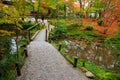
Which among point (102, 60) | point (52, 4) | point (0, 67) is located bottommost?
point (102, 60)

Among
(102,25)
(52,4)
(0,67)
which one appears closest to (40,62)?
(0,67)

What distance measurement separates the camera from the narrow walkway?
39.5 ft

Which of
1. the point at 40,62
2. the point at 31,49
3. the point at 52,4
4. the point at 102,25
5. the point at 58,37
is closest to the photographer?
the point at 40,62

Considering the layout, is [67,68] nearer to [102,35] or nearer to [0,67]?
[0,67]

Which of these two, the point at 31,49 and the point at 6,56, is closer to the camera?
the point at 6,56

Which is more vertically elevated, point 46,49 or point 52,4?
point 52,4

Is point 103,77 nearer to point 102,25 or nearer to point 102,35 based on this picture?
point 102,35

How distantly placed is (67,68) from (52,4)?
3512 cm

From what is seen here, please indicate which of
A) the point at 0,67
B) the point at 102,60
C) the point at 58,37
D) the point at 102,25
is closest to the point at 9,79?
the point at 0,67

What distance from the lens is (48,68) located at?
13398 mm

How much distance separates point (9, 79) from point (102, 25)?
1114 inches

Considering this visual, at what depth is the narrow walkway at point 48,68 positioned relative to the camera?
1203cm

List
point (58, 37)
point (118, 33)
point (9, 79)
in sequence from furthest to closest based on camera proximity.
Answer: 1. point (118, 33)
2. point (58, 37)
3. point (9, 79)

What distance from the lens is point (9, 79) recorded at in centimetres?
1080
